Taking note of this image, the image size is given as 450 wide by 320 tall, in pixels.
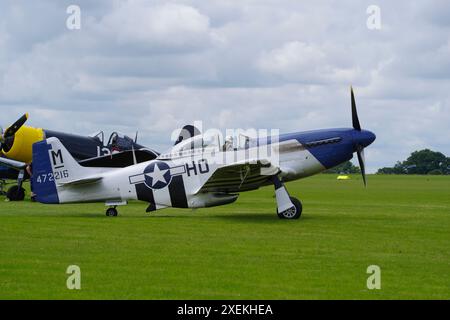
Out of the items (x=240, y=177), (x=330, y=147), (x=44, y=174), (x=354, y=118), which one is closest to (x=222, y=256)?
(x=240, y=177)

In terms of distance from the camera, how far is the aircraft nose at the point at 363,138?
17.8 m

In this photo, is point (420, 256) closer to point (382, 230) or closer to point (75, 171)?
point (382, 230)

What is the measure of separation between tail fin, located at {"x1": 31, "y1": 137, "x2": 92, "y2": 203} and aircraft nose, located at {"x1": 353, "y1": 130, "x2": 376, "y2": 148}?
621 cm

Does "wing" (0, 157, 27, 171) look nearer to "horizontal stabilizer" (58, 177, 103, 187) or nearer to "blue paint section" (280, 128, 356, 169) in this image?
"horizontal stabilizer" (58, 177, 103, 187)

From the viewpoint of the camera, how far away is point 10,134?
25.7m

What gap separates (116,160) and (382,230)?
8143mm

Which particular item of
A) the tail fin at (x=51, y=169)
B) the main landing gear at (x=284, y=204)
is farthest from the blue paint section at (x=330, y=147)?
the tail fin at (x=51, y=169)

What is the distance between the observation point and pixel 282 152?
17719 mm

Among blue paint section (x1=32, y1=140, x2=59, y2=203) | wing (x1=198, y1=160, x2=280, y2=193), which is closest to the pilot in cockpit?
wing (x1=198, y1=160, x2=280, y2=193)

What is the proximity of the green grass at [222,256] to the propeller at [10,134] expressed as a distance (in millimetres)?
8161

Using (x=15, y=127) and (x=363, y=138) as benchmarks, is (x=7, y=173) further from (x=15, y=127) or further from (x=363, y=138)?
(x=363, y=138)

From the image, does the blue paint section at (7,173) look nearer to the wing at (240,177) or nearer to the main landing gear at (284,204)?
the wing at (240,177)
